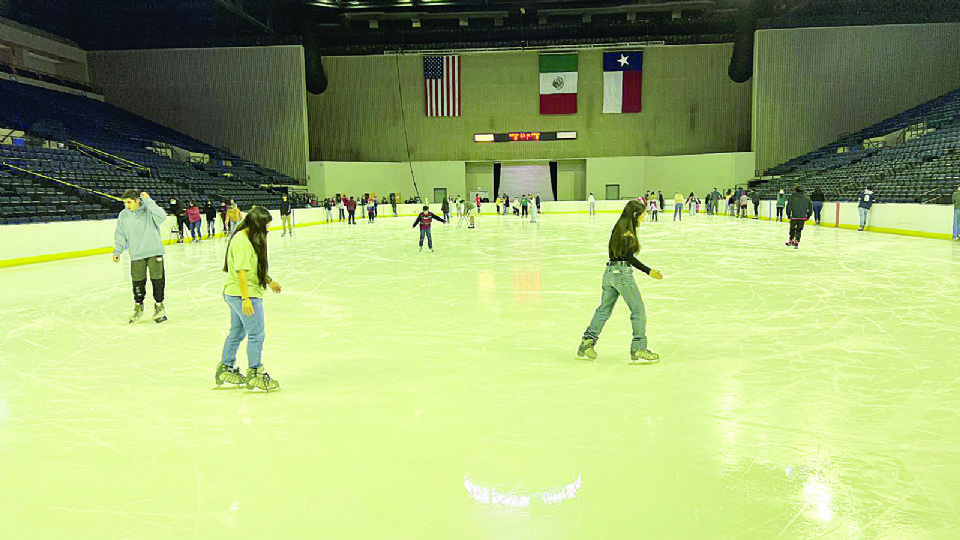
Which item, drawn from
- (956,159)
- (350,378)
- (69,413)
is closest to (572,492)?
(350,378)

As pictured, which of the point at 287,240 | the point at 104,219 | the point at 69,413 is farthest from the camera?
the point at 287,240

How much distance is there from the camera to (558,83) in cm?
3306

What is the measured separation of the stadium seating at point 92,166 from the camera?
14.9 meters

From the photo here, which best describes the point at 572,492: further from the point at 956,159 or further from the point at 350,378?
the point at 956,159

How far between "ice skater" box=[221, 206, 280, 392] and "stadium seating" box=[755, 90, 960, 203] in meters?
17.2

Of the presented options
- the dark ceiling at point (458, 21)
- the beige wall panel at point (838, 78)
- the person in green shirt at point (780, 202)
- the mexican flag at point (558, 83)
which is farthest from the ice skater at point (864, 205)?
the mexican flag at point (558, 83)

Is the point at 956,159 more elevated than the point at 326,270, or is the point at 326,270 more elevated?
the point at 956,159

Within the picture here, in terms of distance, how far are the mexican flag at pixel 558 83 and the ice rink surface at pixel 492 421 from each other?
27.1 meters

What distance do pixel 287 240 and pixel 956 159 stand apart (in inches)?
773

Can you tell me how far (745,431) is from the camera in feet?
11.0

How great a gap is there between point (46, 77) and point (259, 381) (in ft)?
98.4

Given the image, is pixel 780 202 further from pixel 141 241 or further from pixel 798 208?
pixel 141 241

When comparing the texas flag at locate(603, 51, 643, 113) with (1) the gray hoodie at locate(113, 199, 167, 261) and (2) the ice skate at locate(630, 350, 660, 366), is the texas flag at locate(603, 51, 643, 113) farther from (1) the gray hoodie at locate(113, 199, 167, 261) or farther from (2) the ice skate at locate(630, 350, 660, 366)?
(2) the ice skate at locate(630, 350, 660, 366)

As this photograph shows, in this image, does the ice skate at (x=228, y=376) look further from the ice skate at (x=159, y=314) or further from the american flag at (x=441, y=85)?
the american flag at (x=441, y=85)
